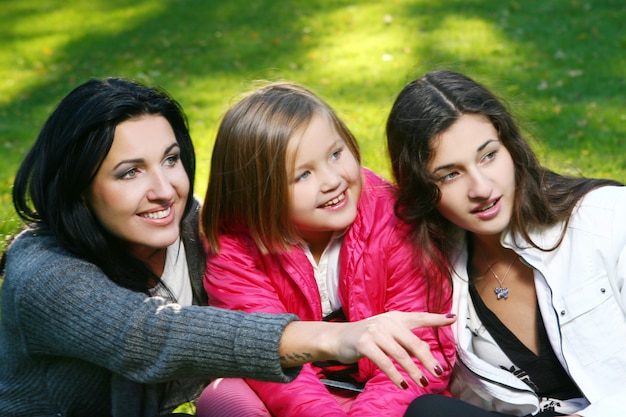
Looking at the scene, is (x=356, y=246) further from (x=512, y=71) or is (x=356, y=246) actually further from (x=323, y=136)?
(x=512, y=71)

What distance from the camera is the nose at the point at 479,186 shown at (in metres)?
2.55

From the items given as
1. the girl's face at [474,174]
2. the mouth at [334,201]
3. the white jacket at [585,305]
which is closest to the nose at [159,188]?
the mouth at [334,201]

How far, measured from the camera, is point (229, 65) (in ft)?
26.8

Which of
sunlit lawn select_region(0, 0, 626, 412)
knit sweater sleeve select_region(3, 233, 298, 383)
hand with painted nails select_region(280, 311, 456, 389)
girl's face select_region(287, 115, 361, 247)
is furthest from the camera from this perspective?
Result: sunlit lawn select_region(0, 0, 626, 412)

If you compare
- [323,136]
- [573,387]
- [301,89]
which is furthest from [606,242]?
[301,89]

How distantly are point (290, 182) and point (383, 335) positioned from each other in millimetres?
930

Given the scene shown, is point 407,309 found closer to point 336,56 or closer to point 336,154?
point 336,154

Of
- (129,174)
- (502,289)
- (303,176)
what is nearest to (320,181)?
(303,176)

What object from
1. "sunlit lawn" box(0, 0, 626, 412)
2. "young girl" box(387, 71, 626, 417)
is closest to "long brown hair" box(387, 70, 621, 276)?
"young girl" box(387, 71, 626, 417)

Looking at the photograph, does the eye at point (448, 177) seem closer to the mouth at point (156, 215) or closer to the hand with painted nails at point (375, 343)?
the hand with painted nails at point (375, 343)

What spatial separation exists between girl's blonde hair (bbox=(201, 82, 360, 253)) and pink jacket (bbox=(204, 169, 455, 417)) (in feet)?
0.24

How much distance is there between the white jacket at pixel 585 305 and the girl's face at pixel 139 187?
3.57ft

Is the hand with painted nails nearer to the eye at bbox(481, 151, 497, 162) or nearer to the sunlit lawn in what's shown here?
the eye at bbox(481, 151, 497, 162)

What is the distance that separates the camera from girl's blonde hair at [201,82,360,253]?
109 inches
